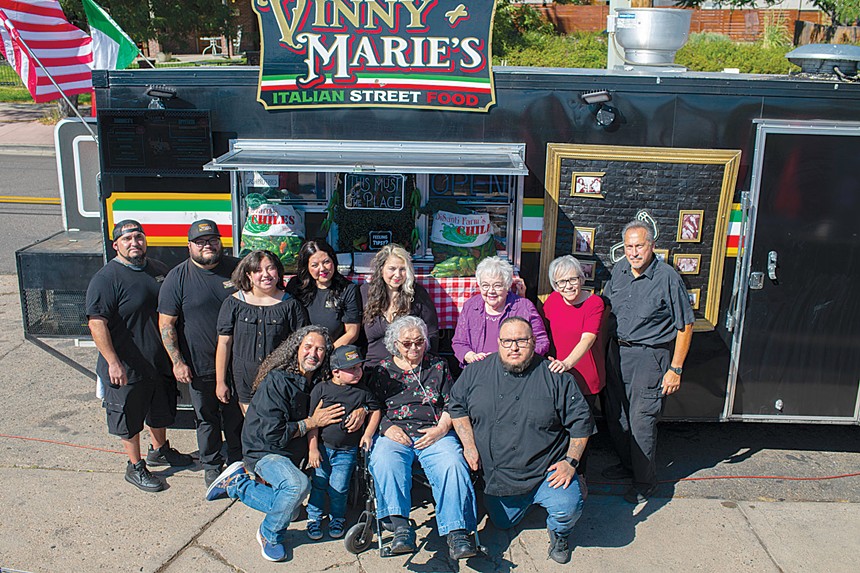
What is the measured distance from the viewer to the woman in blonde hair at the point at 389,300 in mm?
5008

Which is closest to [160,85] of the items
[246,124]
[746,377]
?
[246,124]

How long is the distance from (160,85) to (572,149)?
278cm

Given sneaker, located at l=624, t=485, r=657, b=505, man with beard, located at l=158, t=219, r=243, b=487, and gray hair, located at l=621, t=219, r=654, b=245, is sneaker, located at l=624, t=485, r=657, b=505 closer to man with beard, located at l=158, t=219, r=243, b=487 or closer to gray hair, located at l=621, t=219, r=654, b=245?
gray hair, located at l=621, t=219, r=654, b=245

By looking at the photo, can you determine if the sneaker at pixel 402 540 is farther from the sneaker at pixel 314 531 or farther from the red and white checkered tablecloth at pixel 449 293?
the red and white checkered tablecloth at pixel 449 293

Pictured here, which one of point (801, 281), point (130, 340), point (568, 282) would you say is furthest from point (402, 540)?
point (801, 281)

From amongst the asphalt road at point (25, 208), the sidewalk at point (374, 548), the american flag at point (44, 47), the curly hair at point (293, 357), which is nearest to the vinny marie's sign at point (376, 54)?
the curly hair at point (293, 357)

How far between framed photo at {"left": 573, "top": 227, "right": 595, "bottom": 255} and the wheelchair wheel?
2318 mm

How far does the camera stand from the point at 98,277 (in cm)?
488

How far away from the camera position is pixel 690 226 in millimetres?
5453

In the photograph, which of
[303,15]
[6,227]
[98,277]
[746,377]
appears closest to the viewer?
[98,277]

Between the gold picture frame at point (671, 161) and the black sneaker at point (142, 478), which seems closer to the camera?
the black sneaker at point (142, 478)

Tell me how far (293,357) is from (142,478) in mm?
1414

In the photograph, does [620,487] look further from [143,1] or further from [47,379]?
[143,1]

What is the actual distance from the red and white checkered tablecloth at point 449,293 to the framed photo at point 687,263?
137 centimetres
